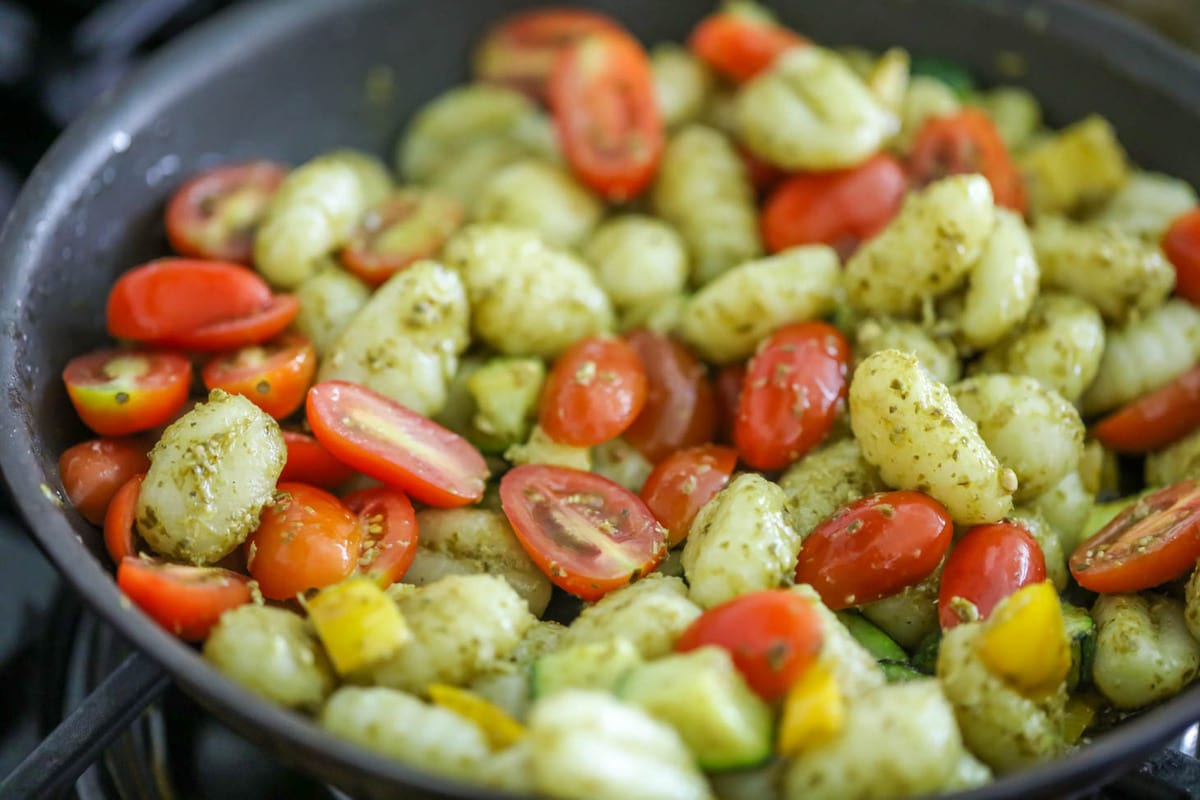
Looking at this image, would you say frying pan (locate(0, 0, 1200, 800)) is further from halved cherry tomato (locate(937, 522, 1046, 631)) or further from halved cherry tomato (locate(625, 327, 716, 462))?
halved cherry tomato (locate(625, 327, 716, 462))

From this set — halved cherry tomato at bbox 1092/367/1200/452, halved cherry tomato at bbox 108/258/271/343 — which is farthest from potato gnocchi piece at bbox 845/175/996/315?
halved cherry tomato at bbox 108/258/271/343

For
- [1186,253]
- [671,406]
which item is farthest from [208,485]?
[1186,253]

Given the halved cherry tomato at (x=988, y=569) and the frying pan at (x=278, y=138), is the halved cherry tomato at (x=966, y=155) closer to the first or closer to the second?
the frying pan at (x=278, y=138)

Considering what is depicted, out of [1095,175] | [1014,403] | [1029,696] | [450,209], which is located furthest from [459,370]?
[1095,175]

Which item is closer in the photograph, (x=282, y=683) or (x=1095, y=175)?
(x=282, y=683)

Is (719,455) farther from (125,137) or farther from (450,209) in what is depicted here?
(125,137)

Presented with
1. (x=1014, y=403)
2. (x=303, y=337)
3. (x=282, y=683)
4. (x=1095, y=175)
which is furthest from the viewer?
(x=1095, y=175)
